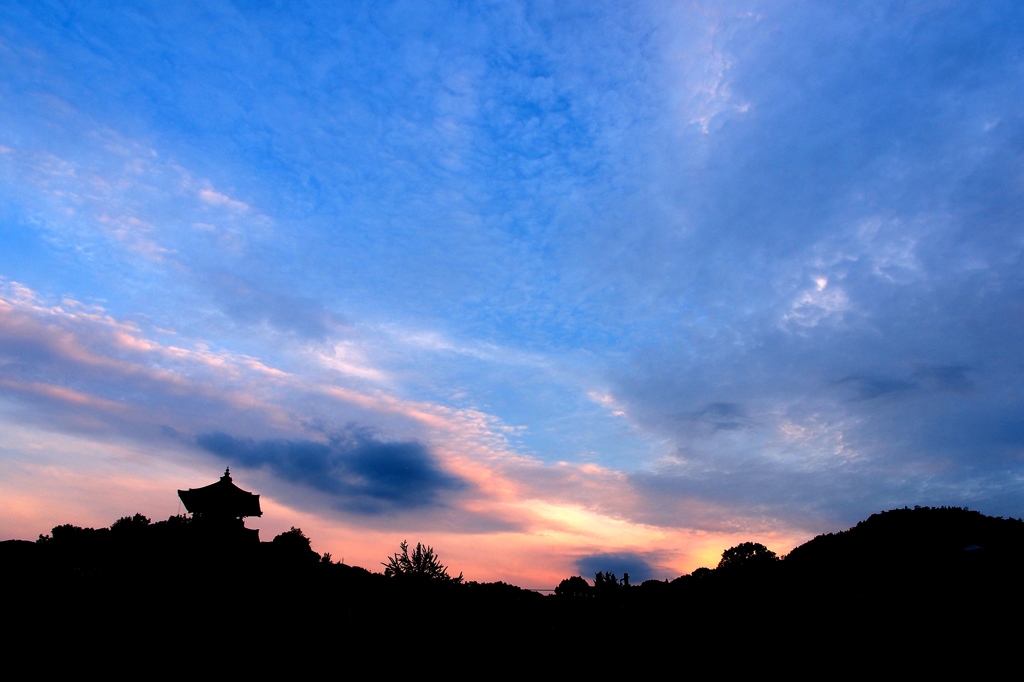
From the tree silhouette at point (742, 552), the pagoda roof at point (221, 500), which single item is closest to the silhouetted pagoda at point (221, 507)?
the pagoda roof at point (221, 500)

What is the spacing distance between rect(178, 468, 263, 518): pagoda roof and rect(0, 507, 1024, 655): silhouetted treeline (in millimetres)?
5842

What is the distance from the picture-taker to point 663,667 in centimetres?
2045

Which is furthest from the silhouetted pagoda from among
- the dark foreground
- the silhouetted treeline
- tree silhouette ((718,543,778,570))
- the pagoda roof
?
tree silhouette ((718,543,778,570))

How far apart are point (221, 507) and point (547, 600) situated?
27804 millimetres

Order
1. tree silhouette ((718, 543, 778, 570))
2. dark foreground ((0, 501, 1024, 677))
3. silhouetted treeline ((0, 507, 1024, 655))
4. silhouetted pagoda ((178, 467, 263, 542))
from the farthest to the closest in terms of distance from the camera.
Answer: tree silhouette ((718, 543, 778, 570)) < silhouetted pagoda ((178, 467, 263, 542)) < silhouetted treeline ((0, 507, 1024, 655)) < dark foreground ((0, 501, 1024, 677))

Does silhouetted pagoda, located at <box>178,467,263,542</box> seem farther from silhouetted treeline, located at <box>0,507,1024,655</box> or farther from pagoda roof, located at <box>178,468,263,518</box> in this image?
silhouetted treeline, located at <box>0,507,1024,655</box>

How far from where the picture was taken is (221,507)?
41.4 meters

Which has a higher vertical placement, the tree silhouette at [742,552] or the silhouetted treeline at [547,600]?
the tree silhouette at [742,552]

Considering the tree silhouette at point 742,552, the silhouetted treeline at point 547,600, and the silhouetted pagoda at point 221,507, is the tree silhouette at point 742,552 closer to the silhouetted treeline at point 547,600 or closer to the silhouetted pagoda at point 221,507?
the silhouetted treeline at point 547,600

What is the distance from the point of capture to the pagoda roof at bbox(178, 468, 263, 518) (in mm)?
40812

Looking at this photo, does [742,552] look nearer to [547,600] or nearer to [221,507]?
[547,600]

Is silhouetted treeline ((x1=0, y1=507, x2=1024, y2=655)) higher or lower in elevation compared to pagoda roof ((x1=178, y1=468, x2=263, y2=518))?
lower

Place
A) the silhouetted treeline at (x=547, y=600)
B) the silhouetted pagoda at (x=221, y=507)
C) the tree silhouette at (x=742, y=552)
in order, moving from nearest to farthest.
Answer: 1. the silhouetted treeline at (x=547, y=600)
2. the silhouetted pagoda at (x=221, y=507)
3. the tree silhouette at (x=742, y=552)

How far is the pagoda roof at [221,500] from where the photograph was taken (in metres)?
40.8
